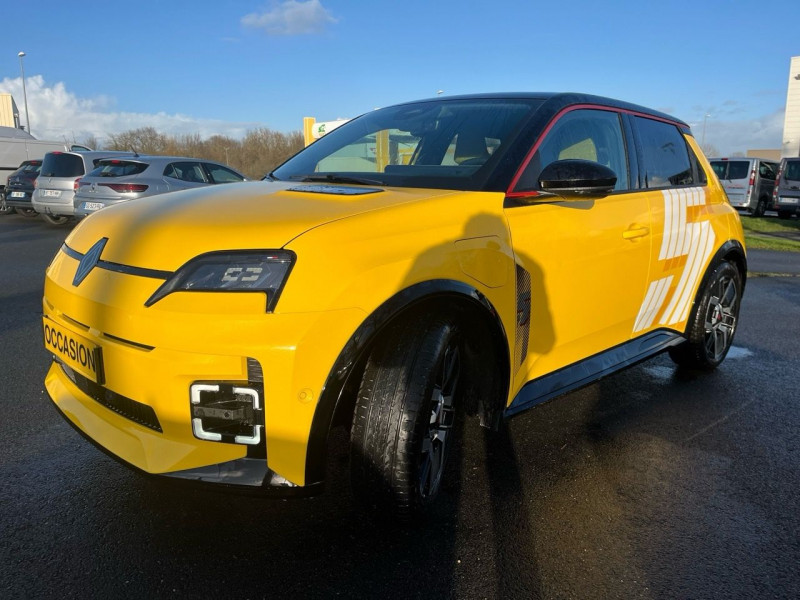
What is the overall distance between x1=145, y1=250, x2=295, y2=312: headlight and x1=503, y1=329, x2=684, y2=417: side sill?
1.17 metres

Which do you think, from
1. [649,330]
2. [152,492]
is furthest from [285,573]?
[649,330]

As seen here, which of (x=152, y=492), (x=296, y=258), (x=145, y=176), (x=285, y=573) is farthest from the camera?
(x=145, y=176)

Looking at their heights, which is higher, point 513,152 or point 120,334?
point 513,152

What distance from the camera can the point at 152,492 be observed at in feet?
8.62

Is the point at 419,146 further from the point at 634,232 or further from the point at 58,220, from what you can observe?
the point at 58,220

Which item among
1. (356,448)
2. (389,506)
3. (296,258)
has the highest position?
(296,258)

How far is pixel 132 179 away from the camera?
10.9m

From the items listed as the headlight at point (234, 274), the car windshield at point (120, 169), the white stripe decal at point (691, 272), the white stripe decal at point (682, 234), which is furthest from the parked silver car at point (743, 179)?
the headlight at point (234, 274)

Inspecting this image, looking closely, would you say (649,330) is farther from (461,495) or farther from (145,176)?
(145,176)

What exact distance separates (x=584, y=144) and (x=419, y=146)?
2.68 feet

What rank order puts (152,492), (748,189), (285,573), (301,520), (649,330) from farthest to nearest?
1. (748,189)
2. (649,330)
3. (152,492)
4. (301,520)
5. (285,573)

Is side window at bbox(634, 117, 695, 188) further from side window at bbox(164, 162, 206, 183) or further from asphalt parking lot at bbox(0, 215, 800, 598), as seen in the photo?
side window at bbox(164, 162, 206, 183)

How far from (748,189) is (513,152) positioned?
845 inches

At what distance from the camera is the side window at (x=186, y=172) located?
36.9ft
